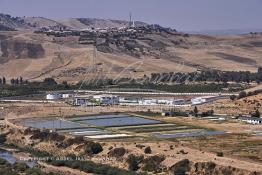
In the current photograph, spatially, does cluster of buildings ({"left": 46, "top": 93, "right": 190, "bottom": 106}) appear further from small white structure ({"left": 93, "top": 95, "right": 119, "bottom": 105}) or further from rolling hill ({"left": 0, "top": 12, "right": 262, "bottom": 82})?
rolling hill ({"left": 0, "top": 12, "right": 262, "bottom": 82})

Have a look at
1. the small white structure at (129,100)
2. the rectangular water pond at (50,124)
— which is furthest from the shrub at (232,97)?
the rectangular water pond at (50,124)

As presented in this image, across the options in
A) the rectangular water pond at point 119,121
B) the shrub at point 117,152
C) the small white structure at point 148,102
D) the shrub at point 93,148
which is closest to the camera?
the shrub at point 117,152

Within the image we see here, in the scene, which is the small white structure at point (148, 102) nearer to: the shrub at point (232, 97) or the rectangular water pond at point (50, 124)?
the shrub at point (232, 97)

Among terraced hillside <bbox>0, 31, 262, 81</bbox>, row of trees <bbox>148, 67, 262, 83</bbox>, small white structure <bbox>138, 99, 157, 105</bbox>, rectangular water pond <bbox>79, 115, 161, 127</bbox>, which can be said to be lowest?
rectangular water pond <bbox>79, 115, 161, 127</bbox>

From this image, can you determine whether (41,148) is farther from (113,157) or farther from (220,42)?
(220,42)

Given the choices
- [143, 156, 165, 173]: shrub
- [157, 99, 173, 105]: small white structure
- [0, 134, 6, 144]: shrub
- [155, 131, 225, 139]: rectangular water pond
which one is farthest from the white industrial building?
[143, 156, 165, 173]: shrub

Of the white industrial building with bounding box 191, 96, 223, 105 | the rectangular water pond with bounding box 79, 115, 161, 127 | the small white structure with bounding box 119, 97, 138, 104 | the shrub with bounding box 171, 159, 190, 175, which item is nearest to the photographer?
the shrub with bounding box 171, 159, 190, 175
